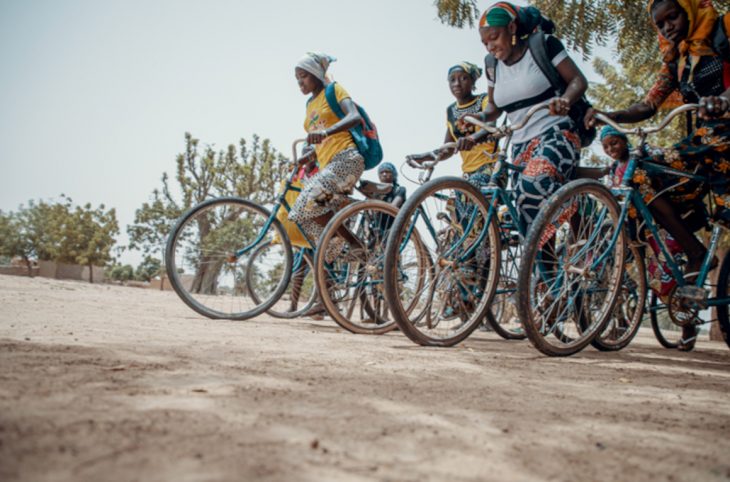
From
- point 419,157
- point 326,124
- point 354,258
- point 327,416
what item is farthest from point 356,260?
point 327,416

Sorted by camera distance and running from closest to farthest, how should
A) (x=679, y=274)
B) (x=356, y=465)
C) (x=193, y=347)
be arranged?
(x=356, y=465)
(x=193, y=347)
(x=679, y=274)

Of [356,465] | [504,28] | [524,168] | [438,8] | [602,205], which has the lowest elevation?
[356,465]

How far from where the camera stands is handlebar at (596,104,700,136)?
2924 mm

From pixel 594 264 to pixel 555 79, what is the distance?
3.95 ft

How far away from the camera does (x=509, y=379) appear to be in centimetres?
224

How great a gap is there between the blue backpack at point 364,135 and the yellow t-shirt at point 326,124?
47 mm

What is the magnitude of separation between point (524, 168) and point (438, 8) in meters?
4.19

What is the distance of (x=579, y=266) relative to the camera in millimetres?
3426

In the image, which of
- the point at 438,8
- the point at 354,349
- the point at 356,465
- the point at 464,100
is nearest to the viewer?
the point at 356,465

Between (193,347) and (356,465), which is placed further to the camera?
(193,347)

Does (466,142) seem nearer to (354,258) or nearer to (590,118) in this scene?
(590,118)

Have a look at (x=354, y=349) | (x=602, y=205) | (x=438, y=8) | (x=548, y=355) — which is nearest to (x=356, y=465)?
(x=354, y=349)

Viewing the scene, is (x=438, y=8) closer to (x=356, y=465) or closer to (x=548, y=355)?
(x=548, y=355)

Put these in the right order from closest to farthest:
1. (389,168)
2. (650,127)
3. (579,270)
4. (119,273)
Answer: (650,127) < (579,270) < (389,168) < (119,273)
